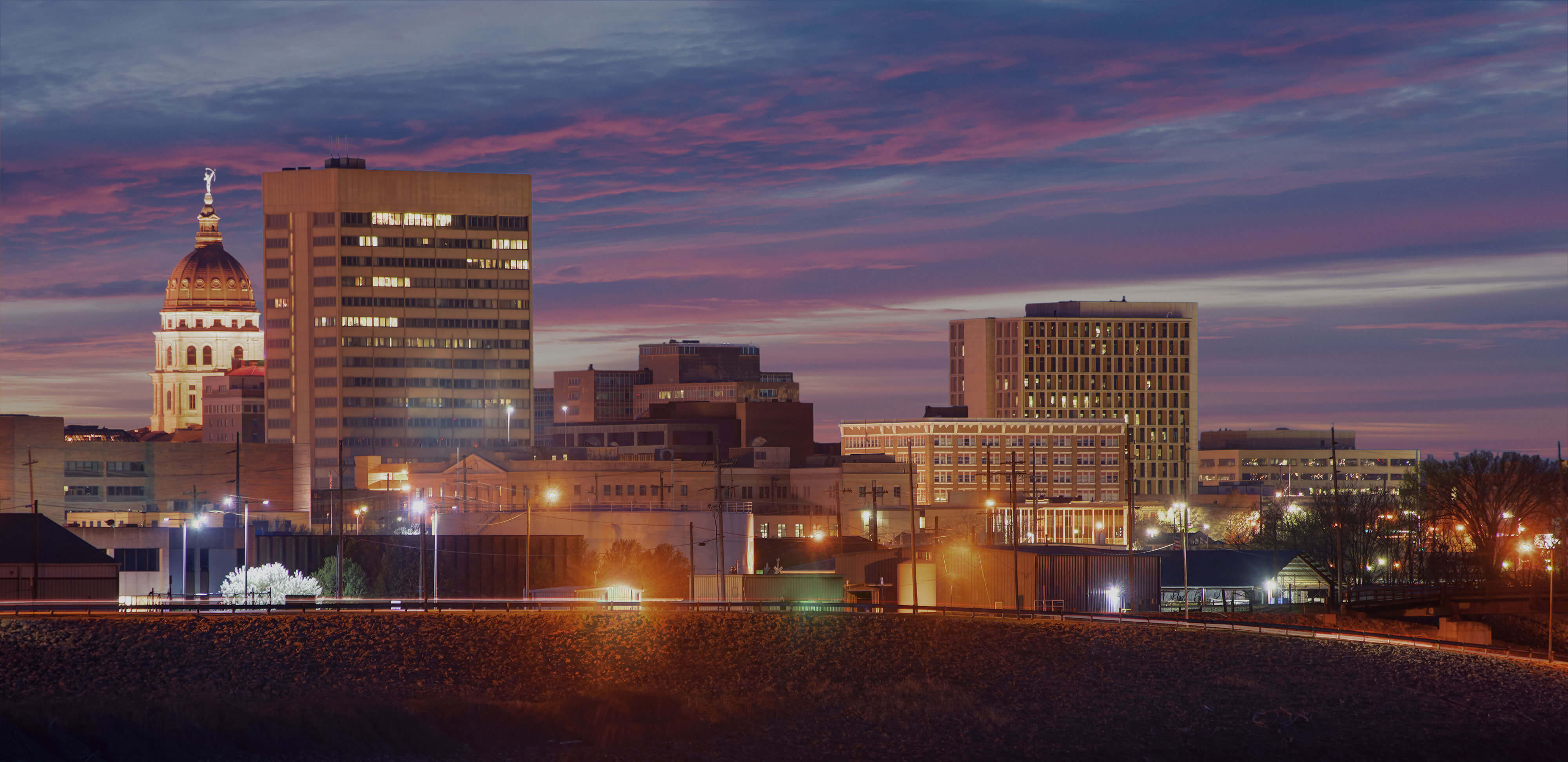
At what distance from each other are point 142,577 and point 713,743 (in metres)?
66.8

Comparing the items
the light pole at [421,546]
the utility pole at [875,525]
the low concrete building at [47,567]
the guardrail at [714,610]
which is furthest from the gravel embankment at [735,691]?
the utility pole at [875,525]

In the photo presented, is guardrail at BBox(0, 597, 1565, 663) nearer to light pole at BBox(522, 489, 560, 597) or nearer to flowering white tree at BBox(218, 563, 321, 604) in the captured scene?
light pole at BBox(522, 489, 560, 597)

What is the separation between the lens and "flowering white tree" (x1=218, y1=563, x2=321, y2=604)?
350 feet

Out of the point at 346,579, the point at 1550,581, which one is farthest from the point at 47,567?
the point at 1550,581

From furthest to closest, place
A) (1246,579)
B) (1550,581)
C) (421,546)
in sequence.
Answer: (1246,579), (421,546), (1550,581)

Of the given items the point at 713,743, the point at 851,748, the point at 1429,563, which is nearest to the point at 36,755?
the point at 713,743

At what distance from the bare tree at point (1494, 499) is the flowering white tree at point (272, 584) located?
7239 centimetres

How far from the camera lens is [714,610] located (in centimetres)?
8331

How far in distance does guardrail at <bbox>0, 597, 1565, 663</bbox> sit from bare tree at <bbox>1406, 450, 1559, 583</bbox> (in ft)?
127

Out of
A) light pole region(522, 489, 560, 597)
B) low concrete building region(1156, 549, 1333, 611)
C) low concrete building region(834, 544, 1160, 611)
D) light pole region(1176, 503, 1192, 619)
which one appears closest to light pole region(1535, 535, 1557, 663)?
low concrete building region(1156, 549, 1333, 611)

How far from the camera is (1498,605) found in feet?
285

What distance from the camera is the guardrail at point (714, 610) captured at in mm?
79188

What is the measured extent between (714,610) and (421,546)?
30.8 m

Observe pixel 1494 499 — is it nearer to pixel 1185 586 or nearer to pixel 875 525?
pixel 1185 586
